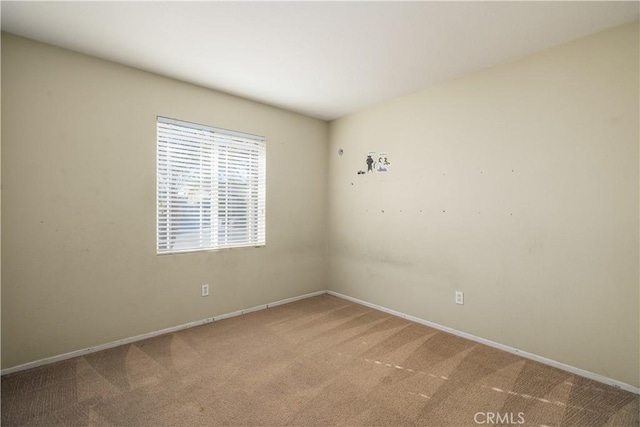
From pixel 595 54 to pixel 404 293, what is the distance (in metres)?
2.65

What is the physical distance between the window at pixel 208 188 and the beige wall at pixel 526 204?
1532 millimetres

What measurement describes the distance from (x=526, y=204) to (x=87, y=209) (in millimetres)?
3707

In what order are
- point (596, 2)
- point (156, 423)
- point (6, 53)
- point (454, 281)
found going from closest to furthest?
point (156, 423) < point (596, 2) < point (6, 53) < point (454, 281)

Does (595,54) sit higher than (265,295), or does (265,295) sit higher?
(595,54)

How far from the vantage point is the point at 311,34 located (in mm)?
2250

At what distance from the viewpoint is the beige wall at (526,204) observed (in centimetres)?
217

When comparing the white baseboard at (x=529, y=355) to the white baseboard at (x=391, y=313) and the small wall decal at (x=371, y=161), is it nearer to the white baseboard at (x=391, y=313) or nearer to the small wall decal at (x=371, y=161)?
the white baseboard at (x=391, y=313)

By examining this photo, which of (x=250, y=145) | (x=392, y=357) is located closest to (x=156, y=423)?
(x=392, y=357)

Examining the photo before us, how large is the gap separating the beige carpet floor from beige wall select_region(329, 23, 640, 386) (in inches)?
13.7

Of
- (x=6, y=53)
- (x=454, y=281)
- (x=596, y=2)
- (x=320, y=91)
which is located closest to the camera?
(x=596, y=2)

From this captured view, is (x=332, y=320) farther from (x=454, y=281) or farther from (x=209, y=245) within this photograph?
(x=209, y=245)

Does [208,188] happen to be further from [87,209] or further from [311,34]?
[311,34]

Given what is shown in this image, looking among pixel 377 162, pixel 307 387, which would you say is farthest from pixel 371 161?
pixel 307 387

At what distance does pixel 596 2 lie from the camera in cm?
191
